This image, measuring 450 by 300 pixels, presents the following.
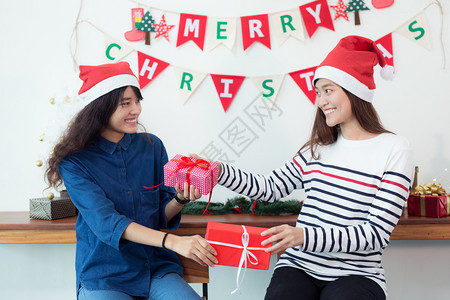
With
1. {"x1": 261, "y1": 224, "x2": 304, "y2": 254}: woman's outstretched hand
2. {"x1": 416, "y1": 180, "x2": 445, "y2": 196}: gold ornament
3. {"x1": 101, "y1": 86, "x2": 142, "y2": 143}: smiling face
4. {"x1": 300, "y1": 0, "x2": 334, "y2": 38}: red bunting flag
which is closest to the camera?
{"x1": 261, "y1": 224, "x2": 304, "y2": 254}: woman's outstretched hand

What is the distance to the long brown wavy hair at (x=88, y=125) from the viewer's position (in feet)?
4.68

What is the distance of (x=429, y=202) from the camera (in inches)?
73.1

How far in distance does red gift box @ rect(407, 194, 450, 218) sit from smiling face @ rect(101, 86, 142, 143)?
1.33m

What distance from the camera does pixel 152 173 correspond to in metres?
1.55

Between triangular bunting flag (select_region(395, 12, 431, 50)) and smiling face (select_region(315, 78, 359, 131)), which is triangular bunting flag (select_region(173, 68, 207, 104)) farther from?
triangular bunting flag (select_region(395, 12, 431, 50))

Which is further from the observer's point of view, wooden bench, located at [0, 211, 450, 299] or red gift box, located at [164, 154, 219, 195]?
wooden bench, located at [0, 211, 450, 299]

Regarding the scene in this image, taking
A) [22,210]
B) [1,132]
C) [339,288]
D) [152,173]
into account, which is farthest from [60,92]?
[339,288]

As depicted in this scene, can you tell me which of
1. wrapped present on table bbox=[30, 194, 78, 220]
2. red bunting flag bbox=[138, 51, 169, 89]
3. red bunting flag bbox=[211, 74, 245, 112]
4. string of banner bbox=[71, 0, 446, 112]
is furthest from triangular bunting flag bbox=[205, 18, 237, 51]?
wrapped present on table bbox=[30, 194, 78, 220]

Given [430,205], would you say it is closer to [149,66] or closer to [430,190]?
[430,190]

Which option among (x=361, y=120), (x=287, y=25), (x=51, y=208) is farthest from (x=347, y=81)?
(x=51, y=208)

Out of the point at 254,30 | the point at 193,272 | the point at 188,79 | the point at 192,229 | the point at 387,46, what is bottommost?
the point at 193,272

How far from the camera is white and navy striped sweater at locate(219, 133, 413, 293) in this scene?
129 cm

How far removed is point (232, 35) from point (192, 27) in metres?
0.21

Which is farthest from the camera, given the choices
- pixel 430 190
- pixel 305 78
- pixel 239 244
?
pixel 305 78
